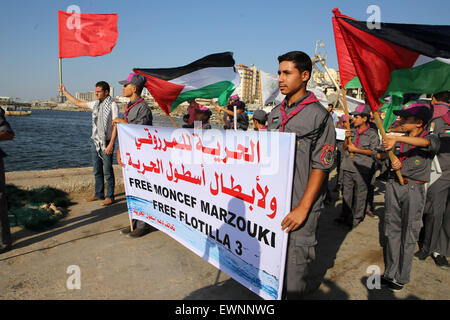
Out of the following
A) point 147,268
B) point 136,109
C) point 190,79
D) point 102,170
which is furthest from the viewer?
point 102,170

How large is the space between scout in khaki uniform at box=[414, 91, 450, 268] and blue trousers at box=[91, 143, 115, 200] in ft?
17.4

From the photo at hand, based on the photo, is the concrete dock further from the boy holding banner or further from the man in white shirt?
the man in white shirt

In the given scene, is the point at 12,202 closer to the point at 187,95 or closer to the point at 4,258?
the point at 4,258

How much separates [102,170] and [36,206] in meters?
1.31

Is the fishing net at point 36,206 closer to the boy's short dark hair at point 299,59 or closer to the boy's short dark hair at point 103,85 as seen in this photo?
the boy's short dark hair at point 103,85

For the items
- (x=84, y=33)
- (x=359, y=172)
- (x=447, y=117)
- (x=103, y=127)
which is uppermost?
(x=84, y=33)

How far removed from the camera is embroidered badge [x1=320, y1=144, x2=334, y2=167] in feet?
6.97

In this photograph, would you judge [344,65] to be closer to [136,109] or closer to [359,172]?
[359,172]

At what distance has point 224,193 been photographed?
2682mm

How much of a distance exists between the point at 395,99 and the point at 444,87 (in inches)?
27.0

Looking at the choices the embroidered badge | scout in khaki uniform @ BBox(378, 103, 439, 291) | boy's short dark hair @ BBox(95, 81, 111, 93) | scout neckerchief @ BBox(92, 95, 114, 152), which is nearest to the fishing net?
scout neckerchief @ BBox(92, 95, 114, 152)

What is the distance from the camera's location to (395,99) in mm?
3432

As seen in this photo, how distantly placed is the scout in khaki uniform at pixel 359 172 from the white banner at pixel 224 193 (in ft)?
9.84

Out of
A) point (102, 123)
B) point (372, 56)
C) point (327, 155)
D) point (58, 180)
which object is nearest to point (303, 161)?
point (327, 155)
